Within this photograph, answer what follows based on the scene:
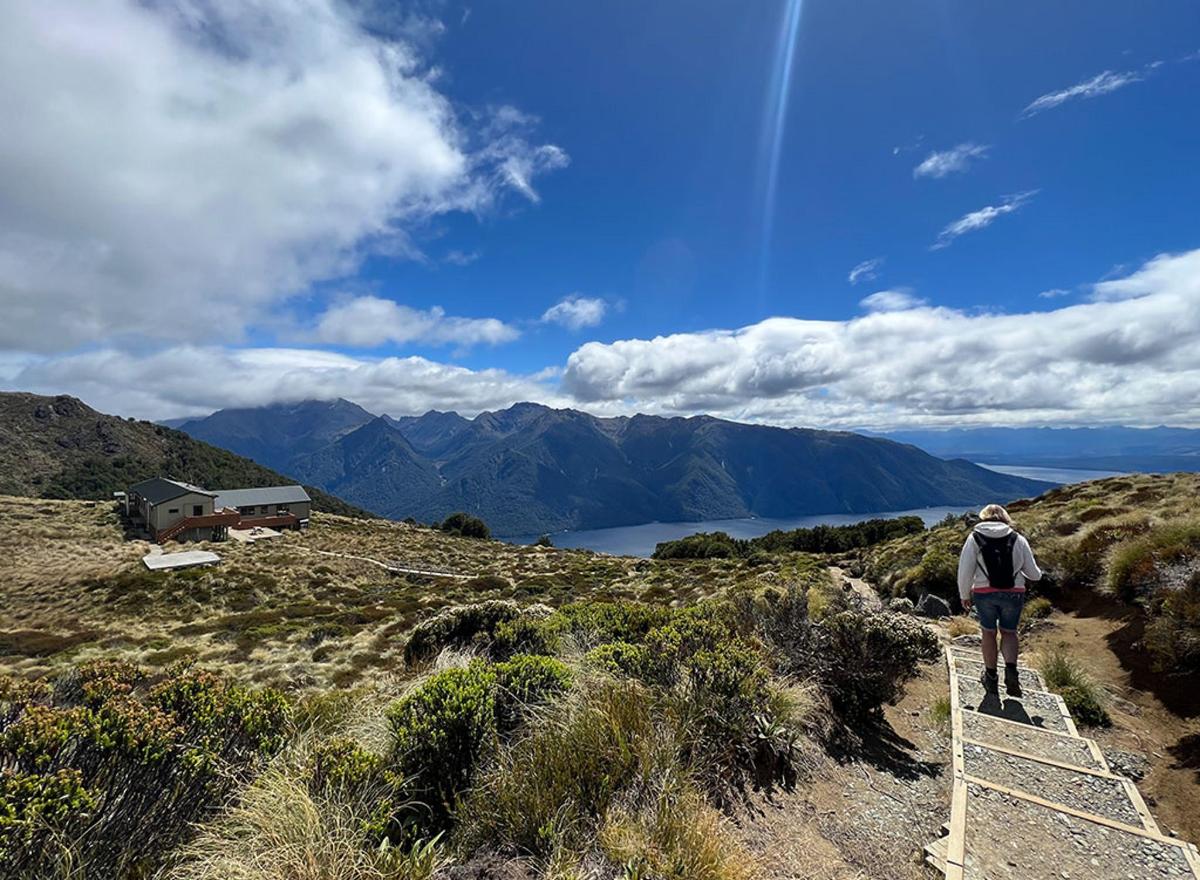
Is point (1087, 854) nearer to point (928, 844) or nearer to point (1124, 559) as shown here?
point (928, 844)

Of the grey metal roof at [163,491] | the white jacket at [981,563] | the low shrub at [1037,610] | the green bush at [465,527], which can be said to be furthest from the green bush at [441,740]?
the green bush at [465,527]

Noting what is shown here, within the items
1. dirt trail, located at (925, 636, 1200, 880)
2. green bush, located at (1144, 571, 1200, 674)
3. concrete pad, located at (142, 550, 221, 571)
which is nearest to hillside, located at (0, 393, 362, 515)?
concrete pad, located at (142, 550, 221, 571)

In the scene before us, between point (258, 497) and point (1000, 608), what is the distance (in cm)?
6212

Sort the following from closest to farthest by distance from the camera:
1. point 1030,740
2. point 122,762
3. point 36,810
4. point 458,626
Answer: point 36,810 → point 122,762 → point 1030,740 → point 458,626

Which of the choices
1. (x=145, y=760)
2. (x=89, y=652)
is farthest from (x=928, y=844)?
(x=89, y=652)

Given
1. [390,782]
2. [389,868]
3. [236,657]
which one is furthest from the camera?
[236,657]

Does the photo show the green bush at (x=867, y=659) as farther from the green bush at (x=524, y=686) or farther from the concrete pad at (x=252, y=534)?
the concrete pad at (x=252, y=534)

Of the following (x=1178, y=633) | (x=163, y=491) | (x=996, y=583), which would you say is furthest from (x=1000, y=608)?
(x=163, y=491)

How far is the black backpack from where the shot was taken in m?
6.18

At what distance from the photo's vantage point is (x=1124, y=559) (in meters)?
8.83

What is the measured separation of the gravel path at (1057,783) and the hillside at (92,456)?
321 ft

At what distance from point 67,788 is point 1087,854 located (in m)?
6.59

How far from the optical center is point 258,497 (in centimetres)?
5203

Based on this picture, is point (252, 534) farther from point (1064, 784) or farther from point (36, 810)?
point (1064, 784)
